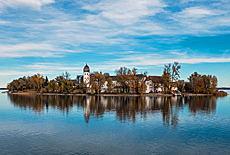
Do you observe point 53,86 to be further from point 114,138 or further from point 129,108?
point 114,138

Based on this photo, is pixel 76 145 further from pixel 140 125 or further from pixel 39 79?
pixel 39 79

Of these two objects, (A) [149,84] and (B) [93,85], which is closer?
(B) [93,85]

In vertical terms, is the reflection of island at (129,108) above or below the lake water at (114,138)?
above

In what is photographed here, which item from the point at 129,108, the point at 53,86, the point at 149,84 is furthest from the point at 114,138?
the point at 53,86

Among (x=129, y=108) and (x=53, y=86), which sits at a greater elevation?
(x=53, y=86)

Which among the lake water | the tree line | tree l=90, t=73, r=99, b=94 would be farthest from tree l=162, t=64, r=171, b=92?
the lake water

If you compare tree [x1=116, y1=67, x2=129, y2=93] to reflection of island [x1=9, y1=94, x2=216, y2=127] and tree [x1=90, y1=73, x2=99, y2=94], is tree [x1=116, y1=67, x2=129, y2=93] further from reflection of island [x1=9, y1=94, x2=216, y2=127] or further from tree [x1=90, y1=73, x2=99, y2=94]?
reflection of island [x1=9, y1=94, x2=216, y2=127]

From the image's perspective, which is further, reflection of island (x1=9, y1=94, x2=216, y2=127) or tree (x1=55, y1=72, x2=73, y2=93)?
tree (x1=55, y1=72, x2=73, y2=93)

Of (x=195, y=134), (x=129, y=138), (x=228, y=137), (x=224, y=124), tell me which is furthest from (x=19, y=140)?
(x=224, y=124)

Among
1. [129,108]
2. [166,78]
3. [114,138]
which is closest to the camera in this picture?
[114,138]

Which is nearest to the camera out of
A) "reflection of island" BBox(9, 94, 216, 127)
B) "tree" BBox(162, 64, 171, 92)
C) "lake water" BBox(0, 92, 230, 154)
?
"lake water" BBox(0, 92, 230, 154)

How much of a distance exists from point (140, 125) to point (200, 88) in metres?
103

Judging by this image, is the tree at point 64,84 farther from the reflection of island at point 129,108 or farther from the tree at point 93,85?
the reflection of island at point 129,108

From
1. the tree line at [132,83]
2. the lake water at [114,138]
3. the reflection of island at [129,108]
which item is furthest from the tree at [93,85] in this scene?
the lake water at [114,138]
